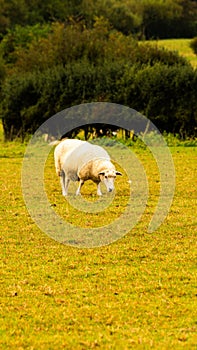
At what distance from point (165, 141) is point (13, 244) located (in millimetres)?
15774

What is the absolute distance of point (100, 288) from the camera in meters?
7.68

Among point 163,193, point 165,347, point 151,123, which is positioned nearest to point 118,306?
point 165,347

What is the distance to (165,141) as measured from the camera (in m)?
25.0

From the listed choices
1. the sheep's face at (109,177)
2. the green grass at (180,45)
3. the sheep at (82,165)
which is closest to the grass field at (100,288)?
the sheep's face at (109,177)

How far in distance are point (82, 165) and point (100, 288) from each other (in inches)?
229

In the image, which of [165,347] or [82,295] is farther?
[82,295]

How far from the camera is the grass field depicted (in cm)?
630

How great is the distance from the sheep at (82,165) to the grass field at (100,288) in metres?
1.13

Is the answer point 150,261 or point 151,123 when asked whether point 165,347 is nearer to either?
point 150,261

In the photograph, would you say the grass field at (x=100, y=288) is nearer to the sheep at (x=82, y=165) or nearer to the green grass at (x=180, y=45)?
the sheep at (x=82, y=165)

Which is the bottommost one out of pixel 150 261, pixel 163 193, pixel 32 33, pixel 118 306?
pixel 32 33

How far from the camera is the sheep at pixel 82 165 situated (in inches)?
508

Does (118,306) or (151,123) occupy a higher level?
(118,306)

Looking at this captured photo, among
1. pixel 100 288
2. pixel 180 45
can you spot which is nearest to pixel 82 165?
pixel 100 288
